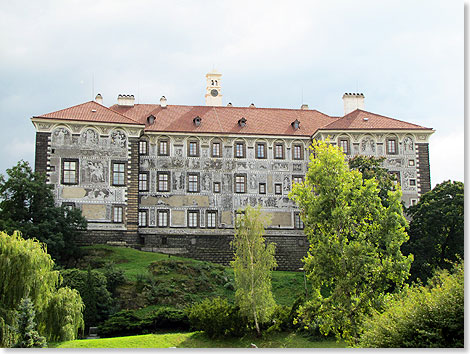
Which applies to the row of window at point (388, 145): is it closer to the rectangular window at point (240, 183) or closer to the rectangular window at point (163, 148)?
the rectangular window at point (240, 183)

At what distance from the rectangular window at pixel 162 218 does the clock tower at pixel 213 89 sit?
33.7ft

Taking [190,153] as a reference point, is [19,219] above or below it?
below

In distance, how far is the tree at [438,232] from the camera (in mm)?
35406

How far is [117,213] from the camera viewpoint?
4156 cm

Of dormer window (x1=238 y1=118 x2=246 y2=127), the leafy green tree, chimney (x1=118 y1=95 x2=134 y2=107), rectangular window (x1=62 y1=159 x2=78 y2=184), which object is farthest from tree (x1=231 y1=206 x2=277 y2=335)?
chimney (x1=118 y1=95 x2=134 y2=107)

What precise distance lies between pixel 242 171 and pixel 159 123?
245 inches

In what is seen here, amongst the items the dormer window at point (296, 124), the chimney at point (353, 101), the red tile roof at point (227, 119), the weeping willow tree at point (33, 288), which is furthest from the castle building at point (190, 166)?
the weeping willow tree at point (33, 288)

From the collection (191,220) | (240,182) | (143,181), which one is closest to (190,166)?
(143,181)

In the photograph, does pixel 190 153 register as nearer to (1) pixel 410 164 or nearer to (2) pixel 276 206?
(2) pixel 276 206

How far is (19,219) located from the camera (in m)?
37.3

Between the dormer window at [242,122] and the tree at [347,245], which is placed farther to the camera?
the dormer window at [242,122]

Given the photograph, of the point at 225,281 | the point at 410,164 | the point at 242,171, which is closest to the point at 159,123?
the point at 242,171

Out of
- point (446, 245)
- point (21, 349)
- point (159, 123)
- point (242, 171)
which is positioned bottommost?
point (21, 349)

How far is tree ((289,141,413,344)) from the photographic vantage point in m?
23.5
